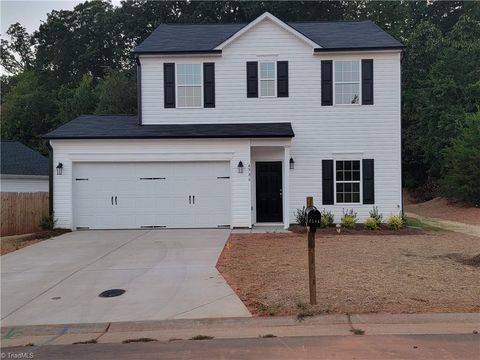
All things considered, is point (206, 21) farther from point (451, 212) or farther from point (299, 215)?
point (299, 215)

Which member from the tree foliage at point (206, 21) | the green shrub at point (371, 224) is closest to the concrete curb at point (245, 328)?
the green shrub at point (371, 224)

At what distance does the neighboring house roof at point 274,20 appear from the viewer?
17.6 meters

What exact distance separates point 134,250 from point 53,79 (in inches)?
1649

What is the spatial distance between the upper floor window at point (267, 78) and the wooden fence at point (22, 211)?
9011 millimetres

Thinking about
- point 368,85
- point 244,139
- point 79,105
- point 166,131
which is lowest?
point 244,139

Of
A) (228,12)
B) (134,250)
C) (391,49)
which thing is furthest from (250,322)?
(228,12)

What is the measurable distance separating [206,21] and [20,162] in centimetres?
2569

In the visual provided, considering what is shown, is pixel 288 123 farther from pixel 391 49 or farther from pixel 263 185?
pixel 391 49

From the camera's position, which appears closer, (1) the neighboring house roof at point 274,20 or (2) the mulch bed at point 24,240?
(2) the mulch bed at point 24,240

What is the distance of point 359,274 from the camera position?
8875 millimetres

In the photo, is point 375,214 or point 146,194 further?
point 375,214

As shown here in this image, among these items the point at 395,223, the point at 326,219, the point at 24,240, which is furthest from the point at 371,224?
the point at 24,240

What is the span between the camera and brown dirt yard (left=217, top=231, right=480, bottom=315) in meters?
7.00

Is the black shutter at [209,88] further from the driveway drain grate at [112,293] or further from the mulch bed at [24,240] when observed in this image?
the driveway drain grate at [112,293]
